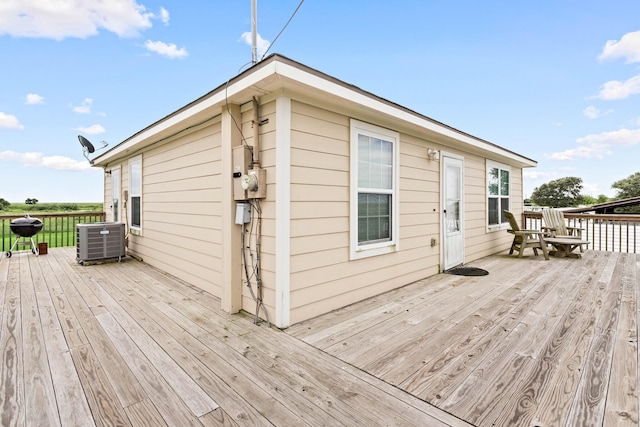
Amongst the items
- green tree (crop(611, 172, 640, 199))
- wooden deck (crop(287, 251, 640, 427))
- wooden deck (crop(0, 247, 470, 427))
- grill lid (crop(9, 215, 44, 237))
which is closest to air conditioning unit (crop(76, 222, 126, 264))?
grill lid (crop(9, 215, 44, 237))

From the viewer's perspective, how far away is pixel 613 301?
329 cm

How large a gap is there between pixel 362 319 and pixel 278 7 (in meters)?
3.79

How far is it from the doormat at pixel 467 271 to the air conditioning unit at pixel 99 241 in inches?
235

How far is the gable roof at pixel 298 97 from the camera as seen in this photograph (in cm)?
234

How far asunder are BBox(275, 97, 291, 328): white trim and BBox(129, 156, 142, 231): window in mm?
4179

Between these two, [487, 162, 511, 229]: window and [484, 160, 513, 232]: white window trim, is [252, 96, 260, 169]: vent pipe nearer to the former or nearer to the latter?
[484, 160, 513, 232]: white window trim

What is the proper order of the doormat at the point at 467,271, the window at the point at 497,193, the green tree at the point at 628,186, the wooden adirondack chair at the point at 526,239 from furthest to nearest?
the green tree at the point at 628,186, the window at the point at 497,193, the wooden adirondack chair at the point at 526,239, the doormat at the point at 467,271

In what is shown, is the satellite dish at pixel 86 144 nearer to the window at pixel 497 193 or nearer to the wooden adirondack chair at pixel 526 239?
the window at pixel 497 193

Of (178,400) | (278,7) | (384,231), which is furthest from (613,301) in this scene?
(278,7)

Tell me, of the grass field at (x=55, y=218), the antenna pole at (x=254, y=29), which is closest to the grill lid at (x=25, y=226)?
the grass field at (x=55, y=218)

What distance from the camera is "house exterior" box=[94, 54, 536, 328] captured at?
261cm

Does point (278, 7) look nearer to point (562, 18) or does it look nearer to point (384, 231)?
point (384, 231)

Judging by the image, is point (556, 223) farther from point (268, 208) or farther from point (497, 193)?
point (268, 208)

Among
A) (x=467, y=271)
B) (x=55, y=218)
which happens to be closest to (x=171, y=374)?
(x=467, y=271)
